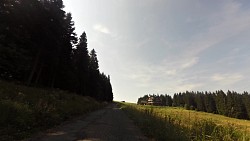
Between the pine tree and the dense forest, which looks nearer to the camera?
the dense forest

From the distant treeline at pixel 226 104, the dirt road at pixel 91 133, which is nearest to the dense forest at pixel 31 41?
the dirt road at pixel 91 133

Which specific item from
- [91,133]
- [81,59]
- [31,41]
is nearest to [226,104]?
[81,59]

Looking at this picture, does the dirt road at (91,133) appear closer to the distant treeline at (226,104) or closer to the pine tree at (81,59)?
the pine tree at (81,59)

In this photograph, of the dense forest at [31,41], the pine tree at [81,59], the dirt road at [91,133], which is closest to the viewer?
the dirt road at [91,133]

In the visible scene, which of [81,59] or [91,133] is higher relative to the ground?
[81,59]

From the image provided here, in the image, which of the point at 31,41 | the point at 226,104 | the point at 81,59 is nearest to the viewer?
the point at 31,41

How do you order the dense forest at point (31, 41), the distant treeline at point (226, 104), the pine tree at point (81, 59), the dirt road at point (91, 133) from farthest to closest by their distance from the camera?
the distant treeline at point (226, 104) → the pine tree at point (81, 59) → the dense forest at point (31, 41) → the dirt road at point (91, 133)

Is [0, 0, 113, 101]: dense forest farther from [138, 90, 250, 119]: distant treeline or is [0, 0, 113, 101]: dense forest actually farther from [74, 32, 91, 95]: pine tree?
[138, 90, 250, 119]: distant treeline

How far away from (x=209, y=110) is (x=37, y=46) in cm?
13437

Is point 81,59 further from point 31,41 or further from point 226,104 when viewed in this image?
point 226,104

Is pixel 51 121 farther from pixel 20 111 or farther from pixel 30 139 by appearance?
pixel 30 139

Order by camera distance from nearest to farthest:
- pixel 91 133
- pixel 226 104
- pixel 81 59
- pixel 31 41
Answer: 1. pixel 91 133
2. pixel 31 41
3. pixel 81 59
4. pixel 226 104

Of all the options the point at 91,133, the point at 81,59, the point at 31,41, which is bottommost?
the point at 91,133

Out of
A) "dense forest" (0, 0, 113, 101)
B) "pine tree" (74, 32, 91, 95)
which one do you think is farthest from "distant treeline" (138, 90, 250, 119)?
"dense forest" (0, 0, 113, 101)
